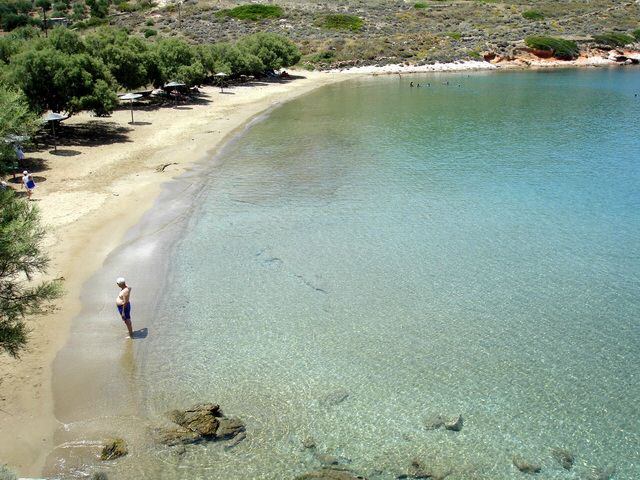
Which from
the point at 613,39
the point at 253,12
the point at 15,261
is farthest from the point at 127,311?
the point at 613,39

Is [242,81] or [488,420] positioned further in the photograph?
[242,81]

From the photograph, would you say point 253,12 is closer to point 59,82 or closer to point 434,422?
point 59,82

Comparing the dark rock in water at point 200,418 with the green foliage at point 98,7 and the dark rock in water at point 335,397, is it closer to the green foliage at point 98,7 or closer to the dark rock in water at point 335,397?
the dark rock in water at point 335,397

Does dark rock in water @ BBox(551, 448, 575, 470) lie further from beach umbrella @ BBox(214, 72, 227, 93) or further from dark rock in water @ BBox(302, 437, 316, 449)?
beach umbrella @ BBox(214, 72, 227, 93)

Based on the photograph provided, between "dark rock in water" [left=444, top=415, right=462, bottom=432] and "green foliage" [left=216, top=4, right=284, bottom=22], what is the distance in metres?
97.5

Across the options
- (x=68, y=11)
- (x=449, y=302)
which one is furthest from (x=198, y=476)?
(x=68, y=11)

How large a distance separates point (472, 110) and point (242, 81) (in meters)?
30.4

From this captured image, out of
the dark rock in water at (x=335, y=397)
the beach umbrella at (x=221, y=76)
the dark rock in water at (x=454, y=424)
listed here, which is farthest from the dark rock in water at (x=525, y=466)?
the beach umbrella at (x=221, y=76)

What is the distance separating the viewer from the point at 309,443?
1219 cm

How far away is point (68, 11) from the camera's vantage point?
109375 mm

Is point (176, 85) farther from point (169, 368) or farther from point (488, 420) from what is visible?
point (488, 420)

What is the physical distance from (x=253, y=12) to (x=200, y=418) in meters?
101

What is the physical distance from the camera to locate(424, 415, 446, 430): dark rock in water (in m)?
12.6

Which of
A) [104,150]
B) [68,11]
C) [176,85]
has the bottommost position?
[104,150]
